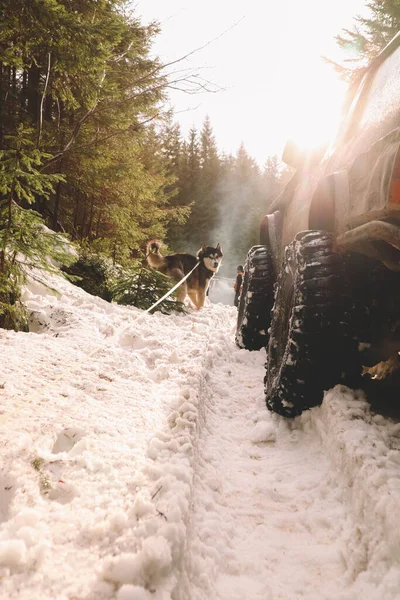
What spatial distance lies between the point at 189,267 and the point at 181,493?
8115 mm

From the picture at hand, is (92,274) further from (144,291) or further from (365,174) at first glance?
(365,174)

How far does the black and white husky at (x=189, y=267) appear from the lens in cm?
862

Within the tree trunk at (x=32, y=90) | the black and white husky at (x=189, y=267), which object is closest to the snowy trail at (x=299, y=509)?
the black and white husky at (x=189, y=267)

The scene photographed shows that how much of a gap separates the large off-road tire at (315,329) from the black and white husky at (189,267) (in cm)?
623

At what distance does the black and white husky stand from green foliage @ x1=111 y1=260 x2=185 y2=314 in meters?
1.08

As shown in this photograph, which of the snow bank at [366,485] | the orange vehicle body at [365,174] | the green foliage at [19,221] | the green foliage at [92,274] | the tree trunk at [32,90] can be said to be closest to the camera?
the snow bank at [366,485]

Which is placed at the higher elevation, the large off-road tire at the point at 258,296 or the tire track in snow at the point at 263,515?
the large off-road tire at the point at 258,296

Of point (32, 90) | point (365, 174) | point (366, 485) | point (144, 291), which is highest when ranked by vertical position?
point (32, 90)

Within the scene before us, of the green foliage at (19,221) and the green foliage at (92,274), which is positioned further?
the green foliage at (92,274)

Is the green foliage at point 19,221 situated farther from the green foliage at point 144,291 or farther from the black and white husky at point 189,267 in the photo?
the black and white husky at point 189,267

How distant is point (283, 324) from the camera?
8.27 feet

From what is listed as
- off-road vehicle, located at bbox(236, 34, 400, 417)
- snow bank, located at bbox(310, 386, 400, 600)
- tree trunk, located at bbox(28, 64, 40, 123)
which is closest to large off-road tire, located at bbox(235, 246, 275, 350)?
off-road vehicle, located at bbox(236, 34, 400, 417)

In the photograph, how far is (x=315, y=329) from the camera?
6.44ft

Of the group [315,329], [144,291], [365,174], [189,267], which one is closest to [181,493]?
[315,329]
